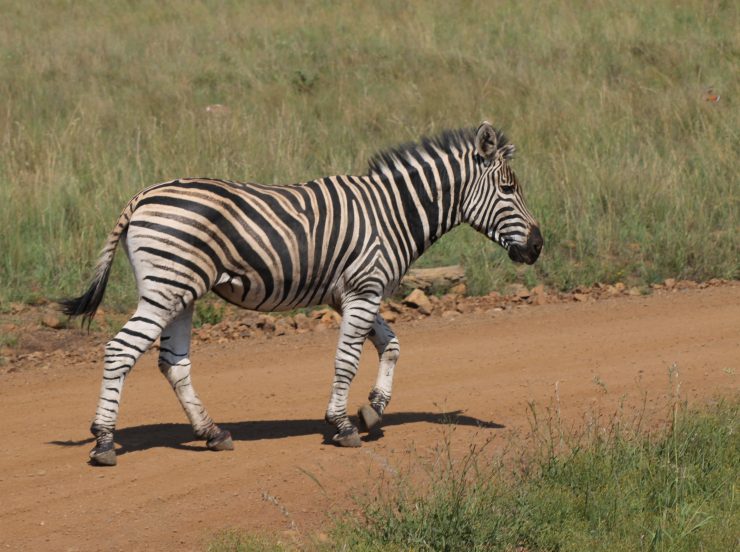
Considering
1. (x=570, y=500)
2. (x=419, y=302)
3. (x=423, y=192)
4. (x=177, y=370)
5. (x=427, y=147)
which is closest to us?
(x=570, y=500)

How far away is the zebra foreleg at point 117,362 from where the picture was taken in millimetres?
6328

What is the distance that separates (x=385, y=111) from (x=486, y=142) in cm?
758

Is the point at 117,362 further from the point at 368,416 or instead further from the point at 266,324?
the point at 266,324

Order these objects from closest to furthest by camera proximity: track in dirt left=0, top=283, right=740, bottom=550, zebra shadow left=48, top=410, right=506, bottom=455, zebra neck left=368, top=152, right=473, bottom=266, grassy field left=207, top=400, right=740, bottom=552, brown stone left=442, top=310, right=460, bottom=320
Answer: grassy field left=207, top=400, right=740, bottom=552 → track in dirt left=0, top=283, right=740, bottom=550 → zebra shadow left=48, top=410, right=506, bottom=455 → zebra neck left=368, top=152, right=473, bottom=266 → brown stone left=442, top=310, right=460, bottom=320

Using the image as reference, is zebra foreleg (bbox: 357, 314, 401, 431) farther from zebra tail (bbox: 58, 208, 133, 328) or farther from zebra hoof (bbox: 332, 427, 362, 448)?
zebra tail (bbox: 58, 208, 133, 328)

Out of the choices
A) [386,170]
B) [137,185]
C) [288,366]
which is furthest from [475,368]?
[137,185]

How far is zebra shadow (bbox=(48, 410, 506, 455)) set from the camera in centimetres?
695

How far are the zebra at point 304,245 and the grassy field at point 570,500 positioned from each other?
117 centimetres

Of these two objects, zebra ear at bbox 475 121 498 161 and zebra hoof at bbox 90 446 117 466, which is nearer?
zebra hoof at bbox 90 446 117 466

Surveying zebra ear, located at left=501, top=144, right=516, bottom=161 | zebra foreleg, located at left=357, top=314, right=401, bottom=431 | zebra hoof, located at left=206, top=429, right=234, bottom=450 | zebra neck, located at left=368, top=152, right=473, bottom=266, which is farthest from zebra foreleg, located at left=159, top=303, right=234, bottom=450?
zebra ear, located at left=501, top=144, right=516, bottom=161

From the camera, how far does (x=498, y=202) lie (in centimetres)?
725

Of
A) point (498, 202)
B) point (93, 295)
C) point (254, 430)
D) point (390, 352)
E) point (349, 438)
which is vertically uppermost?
point (498, 202)

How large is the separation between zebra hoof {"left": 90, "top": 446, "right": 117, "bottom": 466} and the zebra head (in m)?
2.64

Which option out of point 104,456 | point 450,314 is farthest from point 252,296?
point 450,314
